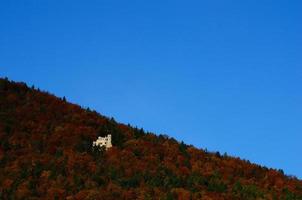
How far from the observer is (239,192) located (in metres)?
45.5

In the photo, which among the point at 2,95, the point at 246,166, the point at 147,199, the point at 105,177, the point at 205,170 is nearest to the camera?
the point at 147,199

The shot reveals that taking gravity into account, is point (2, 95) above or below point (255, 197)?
above

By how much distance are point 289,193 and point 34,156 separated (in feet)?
59.6

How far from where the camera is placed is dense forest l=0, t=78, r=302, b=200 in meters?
42.7

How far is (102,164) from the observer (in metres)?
47.2

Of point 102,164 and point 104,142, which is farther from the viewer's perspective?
point 104,142

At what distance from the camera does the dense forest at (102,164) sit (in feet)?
140

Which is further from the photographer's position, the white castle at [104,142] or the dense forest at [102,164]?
the white castle at [104,142]

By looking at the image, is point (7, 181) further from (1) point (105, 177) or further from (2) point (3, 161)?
(1) point (105, 177)

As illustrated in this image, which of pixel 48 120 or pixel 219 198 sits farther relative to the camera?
pixel 48 120

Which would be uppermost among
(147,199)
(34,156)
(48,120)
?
(48,120)

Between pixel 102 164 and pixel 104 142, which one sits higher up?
pixel 104 142

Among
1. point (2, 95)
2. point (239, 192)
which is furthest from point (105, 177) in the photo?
point (2, 95)

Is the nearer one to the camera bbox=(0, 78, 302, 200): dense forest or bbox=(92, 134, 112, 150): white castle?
bbox=(0, 78, 302, 200): dense forest
